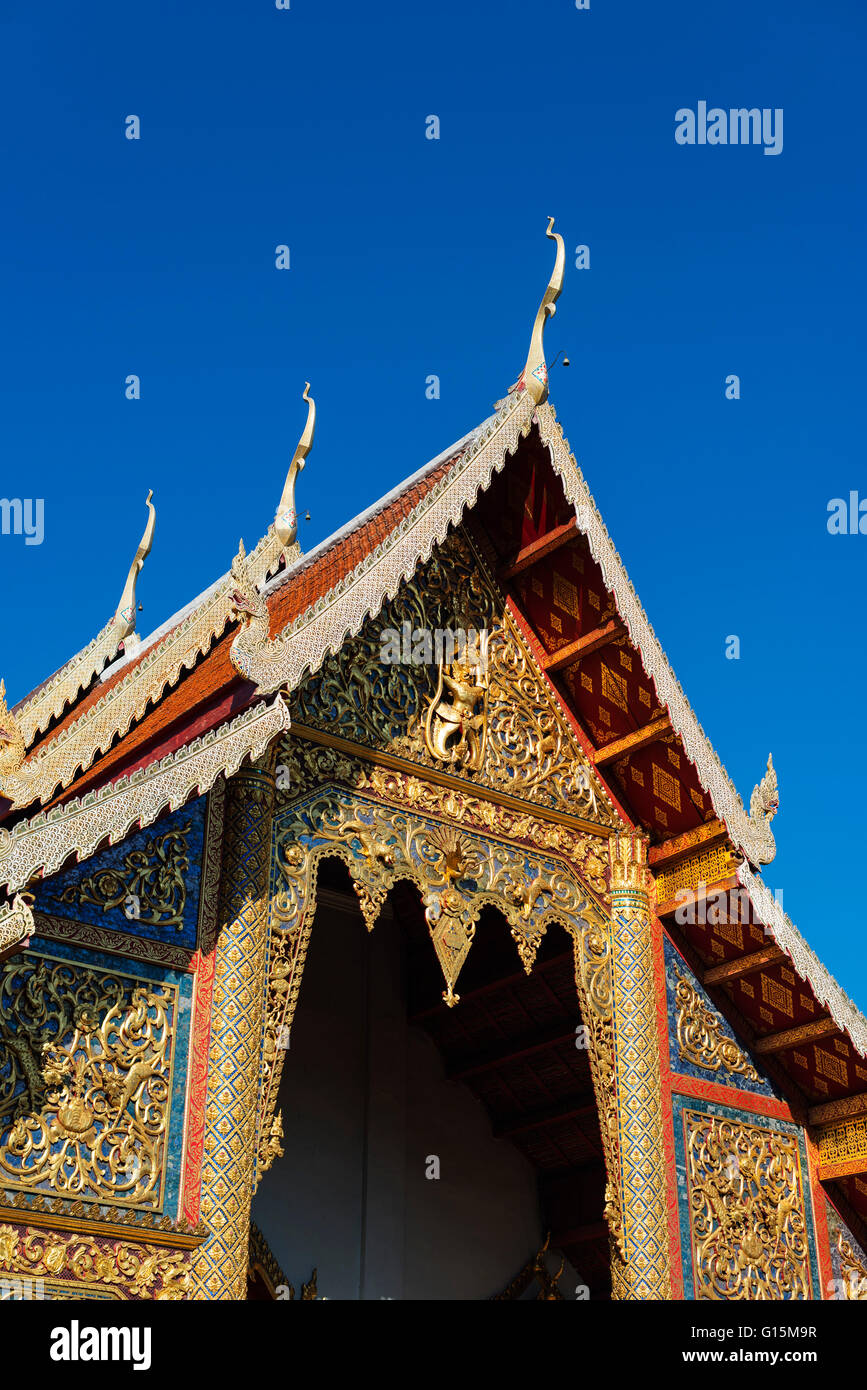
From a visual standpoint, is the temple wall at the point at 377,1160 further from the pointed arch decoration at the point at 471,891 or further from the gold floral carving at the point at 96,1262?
the gold floral carving at the point at 96,1262

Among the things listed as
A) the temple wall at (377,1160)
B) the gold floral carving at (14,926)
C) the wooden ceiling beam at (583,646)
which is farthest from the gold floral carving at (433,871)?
the temple wall at (377,1160)

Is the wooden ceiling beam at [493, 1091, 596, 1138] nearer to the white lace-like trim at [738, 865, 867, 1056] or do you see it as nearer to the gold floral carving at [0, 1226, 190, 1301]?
the white lace-like trim at [738, 865, 867, 1056]

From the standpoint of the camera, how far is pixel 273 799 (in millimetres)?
7195

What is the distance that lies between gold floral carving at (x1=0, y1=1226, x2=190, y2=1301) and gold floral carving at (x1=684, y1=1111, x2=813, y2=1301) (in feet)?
8.65

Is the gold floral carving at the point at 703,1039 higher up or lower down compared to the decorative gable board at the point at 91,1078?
higher up

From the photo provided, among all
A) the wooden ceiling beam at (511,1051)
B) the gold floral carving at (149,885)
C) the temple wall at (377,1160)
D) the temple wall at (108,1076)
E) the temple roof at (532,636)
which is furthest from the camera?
the wooden ceiling beam at (511,1051)

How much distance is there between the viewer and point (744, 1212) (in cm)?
809

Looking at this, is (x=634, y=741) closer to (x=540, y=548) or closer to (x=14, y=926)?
(x=540, y=548)

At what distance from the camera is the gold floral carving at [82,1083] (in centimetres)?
597

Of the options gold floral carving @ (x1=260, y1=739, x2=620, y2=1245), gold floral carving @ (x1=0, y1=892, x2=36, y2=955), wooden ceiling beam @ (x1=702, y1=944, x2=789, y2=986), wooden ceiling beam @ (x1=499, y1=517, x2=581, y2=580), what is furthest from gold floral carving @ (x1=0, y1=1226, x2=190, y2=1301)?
wooden ceiling beam @ (x1=499, y1=517, x2=581, y2=580)

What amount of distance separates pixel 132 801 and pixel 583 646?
3.15 meters

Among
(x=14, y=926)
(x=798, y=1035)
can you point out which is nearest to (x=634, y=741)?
(x=798, y=1035)

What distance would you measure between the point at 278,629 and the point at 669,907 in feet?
7.90

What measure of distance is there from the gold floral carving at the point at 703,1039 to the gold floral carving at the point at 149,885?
2756 mm
